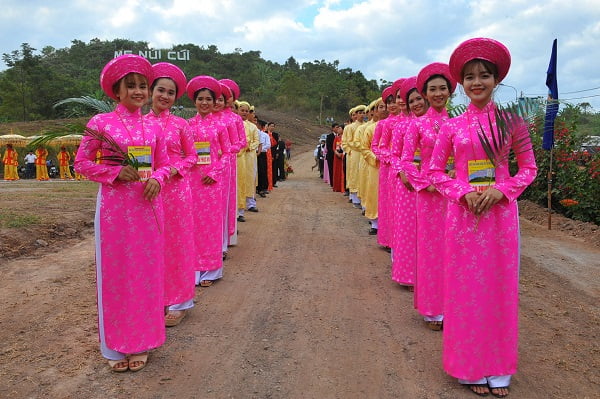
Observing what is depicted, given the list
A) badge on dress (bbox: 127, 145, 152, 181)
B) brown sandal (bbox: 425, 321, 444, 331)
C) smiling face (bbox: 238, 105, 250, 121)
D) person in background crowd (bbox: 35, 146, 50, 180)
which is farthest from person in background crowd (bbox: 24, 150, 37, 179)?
brown sandal (bbox: 425, 321, 444, 331)

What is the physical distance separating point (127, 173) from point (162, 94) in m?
1.22

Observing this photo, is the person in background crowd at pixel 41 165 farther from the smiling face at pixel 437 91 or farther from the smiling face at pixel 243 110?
the smiling face at pixel 437 91

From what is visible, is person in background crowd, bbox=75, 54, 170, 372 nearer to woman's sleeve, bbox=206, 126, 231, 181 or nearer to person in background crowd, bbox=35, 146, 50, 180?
woman's sleeve, bbox=206, 126, 231, 181

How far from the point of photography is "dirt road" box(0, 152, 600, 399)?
10.8ft

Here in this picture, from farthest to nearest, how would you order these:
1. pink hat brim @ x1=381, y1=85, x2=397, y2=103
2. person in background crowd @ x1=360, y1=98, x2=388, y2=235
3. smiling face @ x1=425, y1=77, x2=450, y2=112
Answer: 1. person in background crowd @ x1=360, y1=98, x2=388, y2=235
2. pink hat brim @ x1=381, y1=85, x2=397, y2=103
3. smiling face @ x1=425, y1=77, x2=450, y2=112

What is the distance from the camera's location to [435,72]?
433 centimetres

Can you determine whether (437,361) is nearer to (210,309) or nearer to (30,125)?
(210,309)

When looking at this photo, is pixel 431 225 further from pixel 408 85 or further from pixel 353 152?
pixel 353 152

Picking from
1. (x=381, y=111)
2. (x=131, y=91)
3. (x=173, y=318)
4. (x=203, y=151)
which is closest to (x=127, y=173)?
(x=131, y=91)

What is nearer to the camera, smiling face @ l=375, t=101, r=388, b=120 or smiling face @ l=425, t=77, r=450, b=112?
smiling face @ l=425, t=77, r=450, b=112

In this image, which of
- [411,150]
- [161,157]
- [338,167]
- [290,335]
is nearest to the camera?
[161,157]

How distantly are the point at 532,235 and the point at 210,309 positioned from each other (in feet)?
19.6

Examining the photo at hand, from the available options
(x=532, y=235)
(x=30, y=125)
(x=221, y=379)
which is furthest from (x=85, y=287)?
(x=30, y=125)

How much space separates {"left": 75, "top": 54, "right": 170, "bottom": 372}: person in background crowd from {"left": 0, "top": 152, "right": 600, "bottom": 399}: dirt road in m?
0.27
